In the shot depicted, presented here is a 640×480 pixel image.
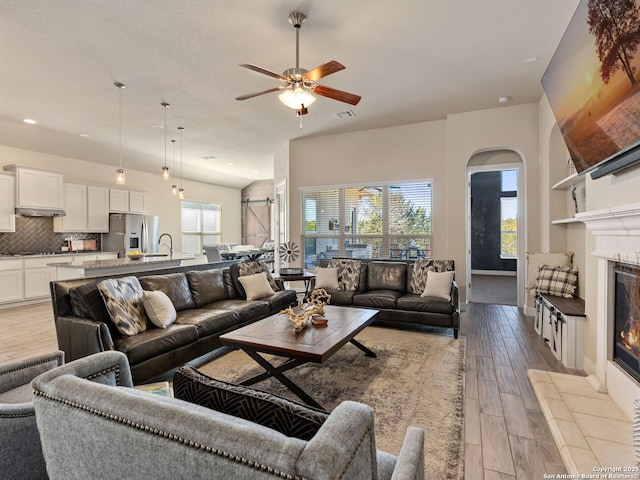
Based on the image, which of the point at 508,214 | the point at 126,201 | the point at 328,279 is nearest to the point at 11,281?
the point at 126,201

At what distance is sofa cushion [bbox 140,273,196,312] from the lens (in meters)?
3.46

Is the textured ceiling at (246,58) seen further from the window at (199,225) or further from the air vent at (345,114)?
the window at (199,225)

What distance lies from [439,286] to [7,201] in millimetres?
7323

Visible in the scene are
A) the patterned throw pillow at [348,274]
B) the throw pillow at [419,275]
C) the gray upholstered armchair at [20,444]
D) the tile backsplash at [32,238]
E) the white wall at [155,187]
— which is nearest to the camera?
the gray upholstered armchair at [20,444]

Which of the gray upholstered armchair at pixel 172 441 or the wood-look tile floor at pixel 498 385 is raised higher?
the gray upholstered armchair at pixel 172 441

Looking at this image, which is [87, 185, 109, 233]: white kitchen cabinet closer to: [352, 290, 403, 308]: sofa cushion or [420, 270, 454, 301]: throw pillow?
[352, 290, 403, 308]: sofa cushion

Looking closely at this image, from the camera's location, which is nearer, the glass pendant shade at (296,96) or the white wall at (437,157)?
the glass pendant shade at (296,96)

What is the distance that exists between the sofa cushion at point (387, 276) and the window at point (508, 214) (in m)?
5.83

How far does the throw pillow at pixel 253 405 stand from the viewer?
840mm

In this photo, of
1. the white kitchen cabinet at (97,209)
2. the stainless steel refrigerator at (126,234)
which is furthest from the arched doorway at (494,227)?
the white kitchen cabinet at (97,209)

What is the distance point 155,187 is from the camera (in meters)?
8.79

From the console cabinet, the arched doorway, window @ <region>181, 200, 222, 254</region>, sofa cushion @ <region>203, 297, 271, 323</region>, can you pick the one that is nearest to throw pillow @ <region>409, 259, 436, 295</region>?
the console cabinet

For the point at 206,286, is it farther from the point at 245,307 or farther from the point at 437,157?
the point at 437,157

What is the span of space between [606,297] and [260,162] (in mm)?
7761
